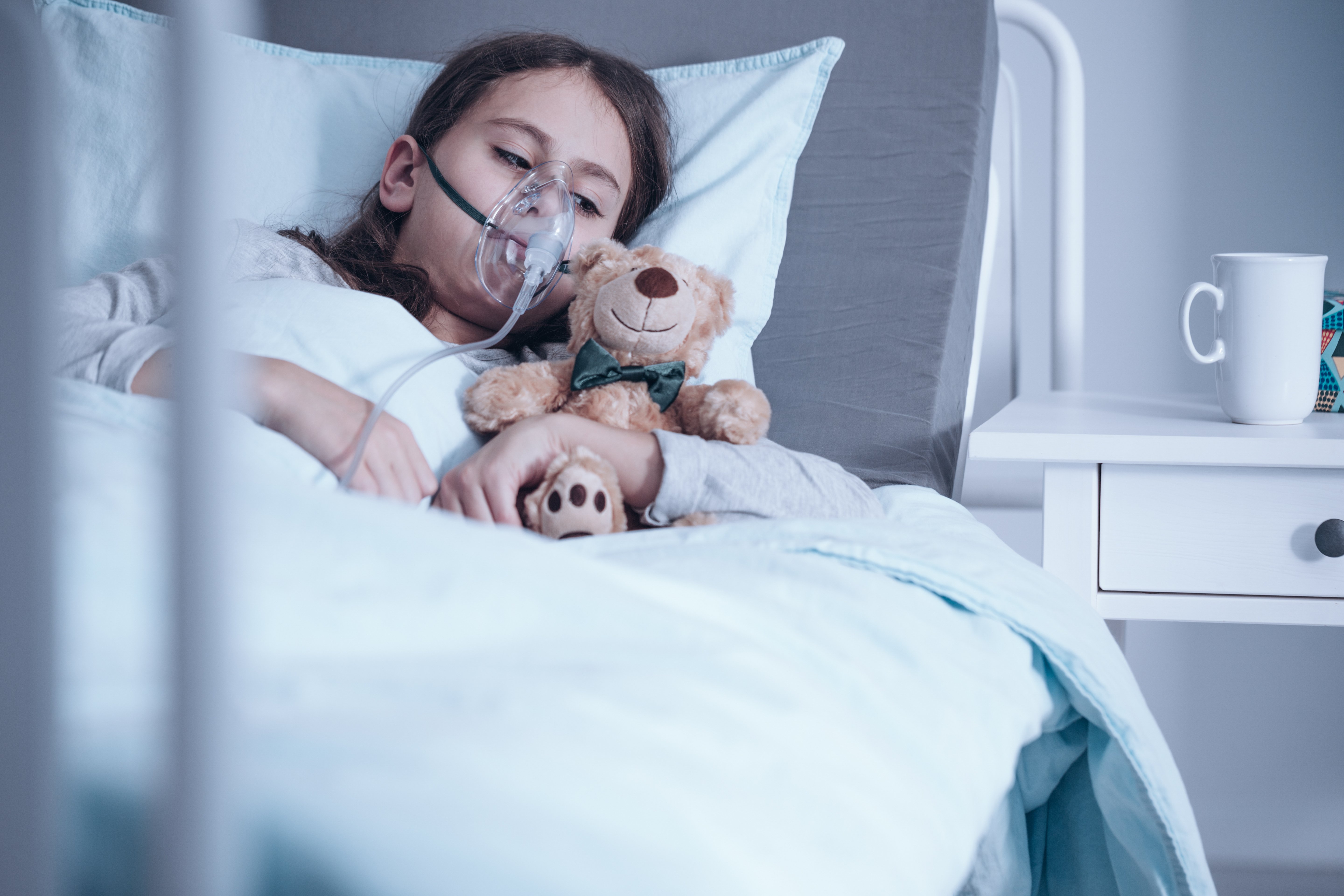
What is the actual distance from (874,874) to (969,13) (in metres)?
1.14

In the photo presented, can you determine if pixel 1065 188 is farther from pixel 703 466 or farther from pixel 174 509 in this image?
pixel 174 509

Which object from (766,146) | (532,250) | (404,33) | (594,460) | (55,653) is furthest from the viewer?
(404,33)

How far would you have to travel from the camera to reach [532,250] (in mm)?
901

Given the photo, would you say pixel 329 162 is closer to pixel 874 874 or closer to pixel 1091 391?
pixel 1091 391

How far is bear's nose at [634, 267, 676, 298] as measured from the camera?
2.50 ft

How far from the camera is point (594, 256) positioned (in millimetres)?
840

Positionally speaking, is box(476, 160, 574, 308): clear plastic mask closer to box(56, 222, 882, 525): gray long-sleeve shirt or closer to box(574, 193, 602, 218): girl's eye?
box(574, 193, 602, 218): girl's eye

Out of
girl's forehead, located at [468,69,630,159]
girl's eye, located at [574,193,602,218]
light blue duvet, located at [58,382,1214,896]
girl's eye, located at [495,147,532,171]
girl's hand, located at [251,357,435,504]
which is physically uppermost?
girl's forehead, located at [468,69,630,159]

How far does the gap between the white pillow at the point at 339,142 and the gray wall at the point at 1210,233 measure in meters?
0.55

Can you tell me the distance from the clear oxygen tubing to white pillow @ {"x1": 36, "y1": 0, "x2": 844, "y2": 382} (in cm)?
24

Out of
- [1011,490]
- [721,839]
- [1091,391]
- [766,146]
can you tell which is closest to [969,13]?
[766,146]

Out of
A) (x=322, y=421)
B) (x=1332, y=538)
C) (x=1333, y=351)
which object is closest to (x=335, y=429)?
(x=322, y=421)

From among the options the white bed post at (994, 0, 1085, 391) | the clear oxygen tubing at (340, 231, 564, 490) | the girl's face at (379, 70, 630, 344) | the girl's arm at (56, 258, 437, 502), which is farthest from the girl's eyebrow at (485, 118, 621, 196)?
the white bed post at (994, 0, 1085, 391)

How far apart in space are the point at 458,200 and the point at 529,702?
78cm
